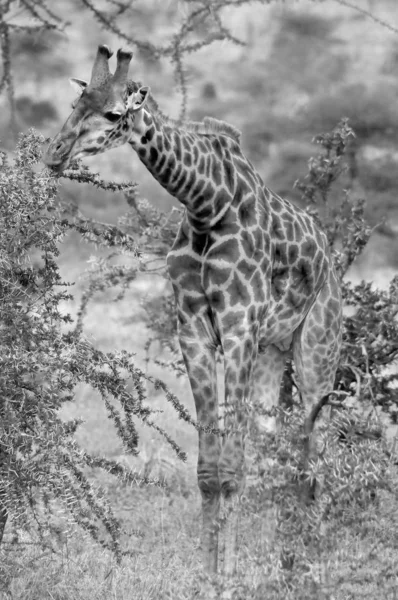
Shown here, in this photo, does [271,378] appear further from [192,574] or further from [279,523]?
[279,523]

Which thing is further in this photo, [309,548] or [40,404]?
[40,404]

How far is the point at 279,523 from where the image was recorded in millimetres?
3750

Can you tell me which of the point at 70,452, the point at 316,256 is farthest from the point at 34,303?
the point at 316,256

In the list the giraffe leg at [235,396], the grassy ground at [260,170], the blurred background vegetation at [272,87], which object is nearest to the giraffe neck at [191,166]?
the giraffe leg at [235,396]

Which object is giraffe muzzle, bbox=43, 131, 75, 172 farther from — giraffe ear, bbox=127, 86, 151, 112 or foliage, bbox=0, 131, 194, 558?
giraffe ear, bbox=127, 86, 151, 112

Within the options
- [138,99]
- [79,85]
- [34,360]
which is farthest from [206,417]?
[79,85]

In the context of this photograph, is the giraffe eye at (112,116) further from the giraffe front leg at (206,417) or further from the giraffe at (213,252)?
the giraffe front leg at (206,417)

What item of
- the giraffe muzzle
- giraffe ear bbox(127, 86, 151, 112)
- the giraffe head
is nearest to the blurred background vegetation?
giraffe ear bbox(127, 86, 151, 112)

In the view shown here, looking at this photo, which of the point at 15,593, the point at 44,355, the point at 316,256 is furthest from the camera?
the point at 316,256

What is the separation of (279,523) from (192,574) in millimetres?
1855

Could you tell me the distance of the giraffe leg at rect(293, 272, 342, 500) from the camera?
6383mm

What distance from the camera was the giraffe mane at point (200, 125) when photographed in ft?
18.1

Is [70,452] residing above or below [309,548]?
above

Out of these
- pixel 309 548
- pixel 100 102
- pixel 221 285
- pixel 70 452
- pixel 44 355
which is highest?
pixel 100 102
